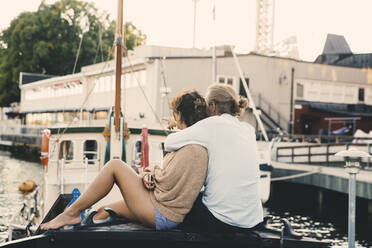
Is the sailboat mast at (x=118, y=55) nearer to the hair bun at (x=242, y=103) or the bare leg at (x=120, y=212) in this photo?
the bare leg at (x=120, y=212)

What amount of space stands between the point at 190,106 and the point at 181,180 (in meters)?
0.66

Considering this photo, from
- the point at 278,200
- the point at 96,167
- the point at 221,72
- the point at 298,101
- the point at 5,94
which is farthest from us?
the point at 5,94

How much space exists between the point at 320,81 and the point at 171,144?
2997cm

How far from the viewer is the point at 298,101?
1205 inches

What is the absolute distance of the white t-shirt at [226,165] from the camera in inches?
134

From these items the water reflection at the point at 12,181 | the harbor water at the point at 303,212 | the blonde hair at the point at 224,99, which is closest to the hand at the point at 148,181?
the blonde hair at the point at 224,99

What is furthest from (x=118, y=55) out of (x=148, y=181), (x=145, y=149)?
(x=148, y=181)

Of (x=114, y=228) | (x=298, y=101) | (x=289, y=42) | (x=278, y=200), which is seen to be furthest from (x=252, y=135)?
(x=289, y=42)

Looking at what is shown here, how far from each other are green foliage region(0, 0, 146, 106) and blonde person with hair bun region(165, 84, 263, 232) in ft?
158

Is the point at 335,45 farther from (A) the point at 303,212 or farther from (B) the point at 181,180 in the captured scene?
(B) the point at 181,180

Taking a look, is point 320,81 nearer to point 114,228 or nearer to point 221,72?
point 221,72

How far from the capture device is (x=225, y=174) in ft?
11.1

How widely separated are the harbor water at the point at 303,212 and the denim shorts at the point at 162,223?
870 centimetres

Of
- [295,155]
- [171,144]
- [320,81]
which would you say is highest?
[320,81]
